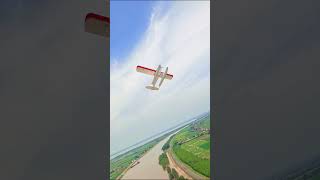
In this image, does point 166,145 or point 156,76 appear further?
point 156,76

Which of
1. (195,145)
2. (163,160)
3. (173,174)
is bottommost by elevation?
(173,174)

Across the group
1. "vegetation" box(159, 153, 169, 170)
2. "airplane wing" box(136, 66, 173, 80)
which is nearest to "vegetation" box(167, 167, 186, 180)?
"vegetation" box(159, 153, 169, 170)
